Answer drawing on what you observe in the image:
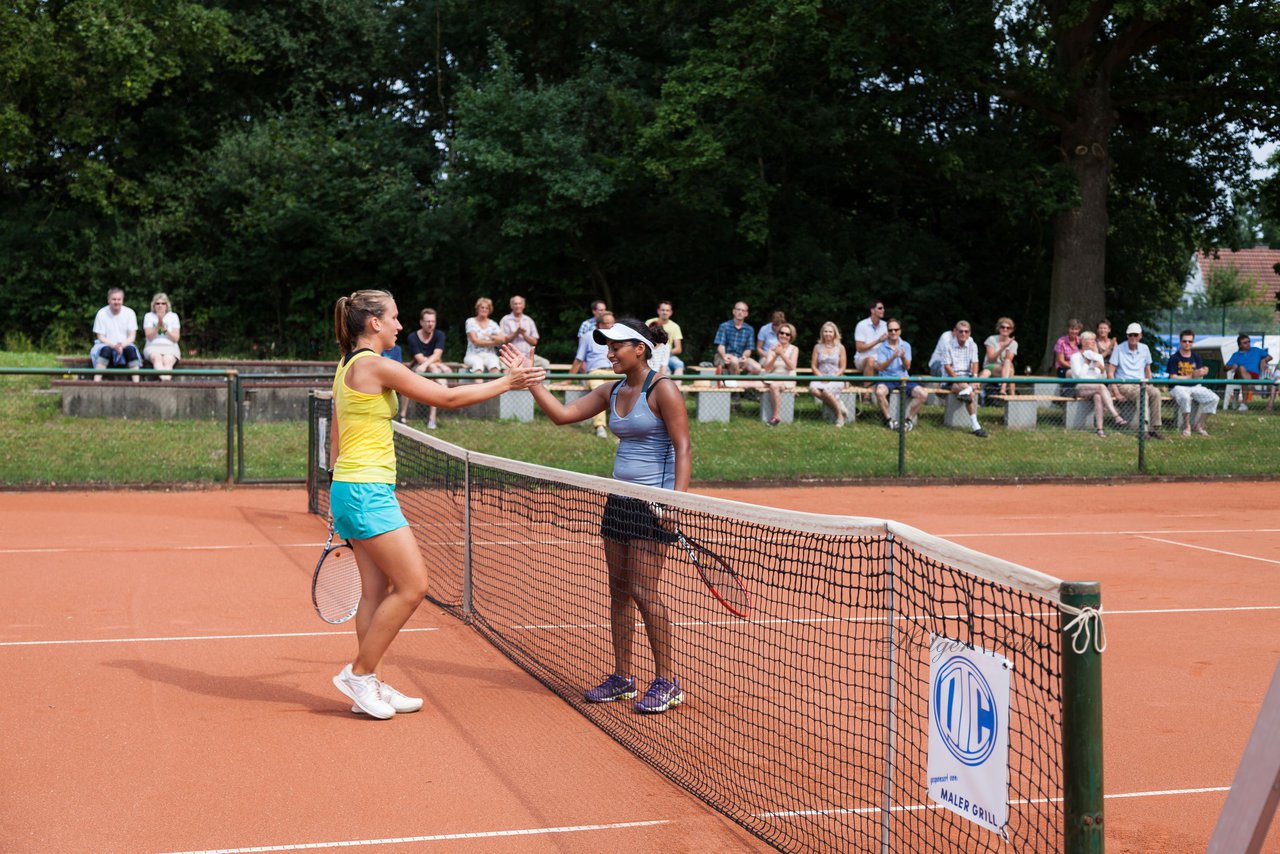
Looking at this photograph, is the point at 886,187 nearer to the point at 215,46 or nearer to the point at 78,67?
the point at 215,46

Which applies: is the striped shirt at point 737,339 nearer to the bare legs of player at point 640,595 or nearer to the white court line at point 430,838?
the bare legs of player at point 640,595

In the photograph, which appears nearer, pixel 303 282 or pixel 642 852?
pixel 642 852

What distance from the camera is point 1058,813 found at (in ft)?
→ 16.3

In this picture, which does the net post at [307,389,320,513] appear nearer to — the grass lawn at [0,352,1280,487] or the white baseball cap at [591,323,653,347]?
the grass lawn at [0,352,1280,487]

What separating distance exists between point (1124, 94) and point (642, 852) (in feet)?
82.4

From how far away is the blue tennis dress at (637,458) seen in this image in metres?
6.44

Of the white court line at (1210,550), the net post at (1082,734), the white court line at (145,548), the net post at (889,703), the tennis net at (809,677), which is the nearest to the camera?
the net post at (1082,734)

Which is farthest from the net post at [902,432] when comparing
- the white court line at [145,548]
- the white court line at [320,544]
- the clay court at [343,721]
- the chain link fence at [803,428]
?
the white court line at [145,548]

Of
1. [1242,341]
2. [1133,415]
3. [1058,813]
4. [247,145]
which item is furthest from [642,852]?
[247,145]

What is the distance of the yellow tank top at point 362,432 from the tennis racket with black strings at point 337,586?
87 cm

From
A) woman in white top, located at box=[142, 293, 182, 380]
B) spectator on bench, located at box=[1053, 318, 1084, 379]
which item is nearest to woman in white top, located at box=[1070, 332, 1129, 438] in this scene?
spectator on bench, located at box=[1053, 318, 1084, 379]

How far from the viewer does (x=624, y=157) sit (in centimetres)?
2934

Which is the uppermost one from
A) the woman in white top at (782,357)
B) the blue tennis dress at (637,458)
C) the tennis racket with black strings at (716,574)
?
the woman in white top at (782,357)

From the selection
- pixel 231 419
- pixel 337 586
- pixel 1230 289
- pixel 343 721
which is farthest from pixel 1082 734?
pixel 1230 289
